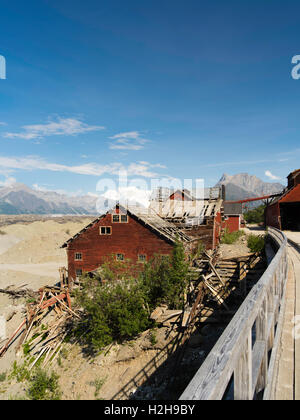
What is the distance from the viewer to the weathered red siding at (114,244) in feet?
90.3

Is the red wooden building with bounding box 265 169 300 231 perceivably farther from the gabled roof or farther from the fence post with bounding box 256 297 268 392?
the fence post with bounding box 256 297 268 392

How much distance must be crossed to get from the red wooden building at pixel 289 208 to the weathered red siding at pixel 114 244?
17.0 meters

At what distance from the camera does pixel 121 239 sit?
2869 centimetres

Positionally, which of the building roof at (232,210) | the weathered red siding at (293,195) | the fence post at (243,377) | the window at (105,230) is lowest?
the window at (105,230)

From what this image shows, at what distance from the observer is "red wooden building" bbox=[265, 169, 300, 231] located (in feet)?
108

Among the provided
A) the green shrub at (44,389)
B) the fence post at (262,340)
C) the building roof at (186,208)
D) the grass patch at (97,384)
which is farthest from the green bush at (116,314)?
the building roof at (186,208)

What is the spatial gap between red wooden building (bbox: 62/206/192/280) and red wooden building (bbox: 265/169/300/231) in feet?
45.3

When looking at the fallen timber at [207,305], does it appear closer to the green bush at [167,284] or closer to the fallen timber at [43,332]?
the green bush at [167,284]

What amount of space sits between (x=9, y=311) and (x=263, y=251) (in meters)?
27.0

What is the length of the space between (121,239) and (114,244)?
109 cm

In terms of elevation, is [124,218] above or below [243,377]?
above

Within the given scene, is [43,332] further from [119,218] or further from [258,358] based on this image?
[258,358]

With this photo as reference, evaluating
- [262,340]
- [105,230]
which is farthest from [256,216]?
[262,340]
